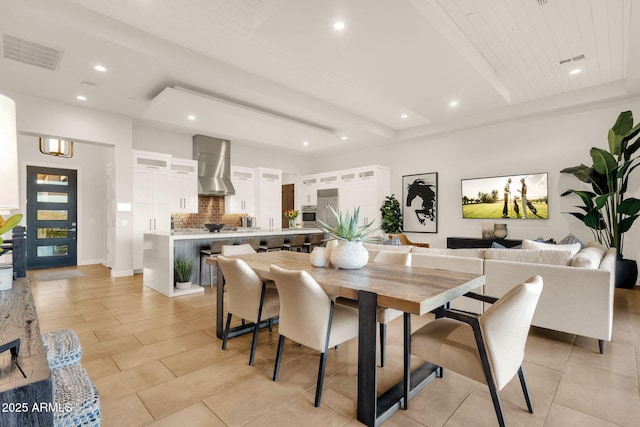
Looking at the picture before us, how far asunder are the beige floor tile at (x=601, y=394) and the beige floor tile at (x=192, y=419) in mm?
2054

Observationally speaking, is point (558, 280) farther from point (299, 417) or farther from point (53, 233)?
point (53, 233)

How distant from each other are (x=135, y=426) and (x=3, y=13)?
3.80 m

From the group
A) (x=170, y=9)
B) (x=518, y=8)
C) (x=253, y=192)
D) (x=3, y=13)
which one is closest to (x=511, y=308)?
(x=518, y=8)

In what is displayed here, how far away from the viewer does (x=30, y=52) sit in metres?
3.65

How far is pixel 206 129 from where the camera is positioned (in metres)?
6.55

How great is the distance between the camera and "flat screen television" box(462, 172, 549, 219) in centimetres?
570

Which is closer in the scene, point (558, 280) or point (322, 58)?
point (558, 280)

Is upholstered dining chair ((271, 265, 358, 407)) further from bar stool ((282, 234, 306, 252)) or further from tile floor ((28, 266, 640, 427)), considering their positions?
bar stool ((282, 234, 306, 252))

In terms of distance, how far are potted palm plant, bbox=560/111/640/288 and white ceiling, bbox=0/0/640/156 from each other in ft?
2.57

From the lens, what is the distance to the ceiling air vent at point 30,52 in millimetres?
3443

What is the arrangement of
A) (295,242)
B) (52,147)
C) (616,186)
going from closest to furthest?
1. (616,186)
2. (295,242)
3. (52,147)

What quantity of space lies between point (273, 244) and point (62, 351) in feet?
12.8

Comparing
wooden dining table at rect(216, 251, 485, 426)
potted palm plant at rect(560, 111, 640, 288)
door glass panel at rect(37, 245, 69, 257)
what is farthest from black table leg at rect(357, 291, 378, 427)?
door glass panel at rect(37, 245, 69, 257)

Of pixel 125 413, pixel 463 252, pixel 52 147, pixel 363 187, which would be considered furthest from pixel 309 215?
pixel 125 413
